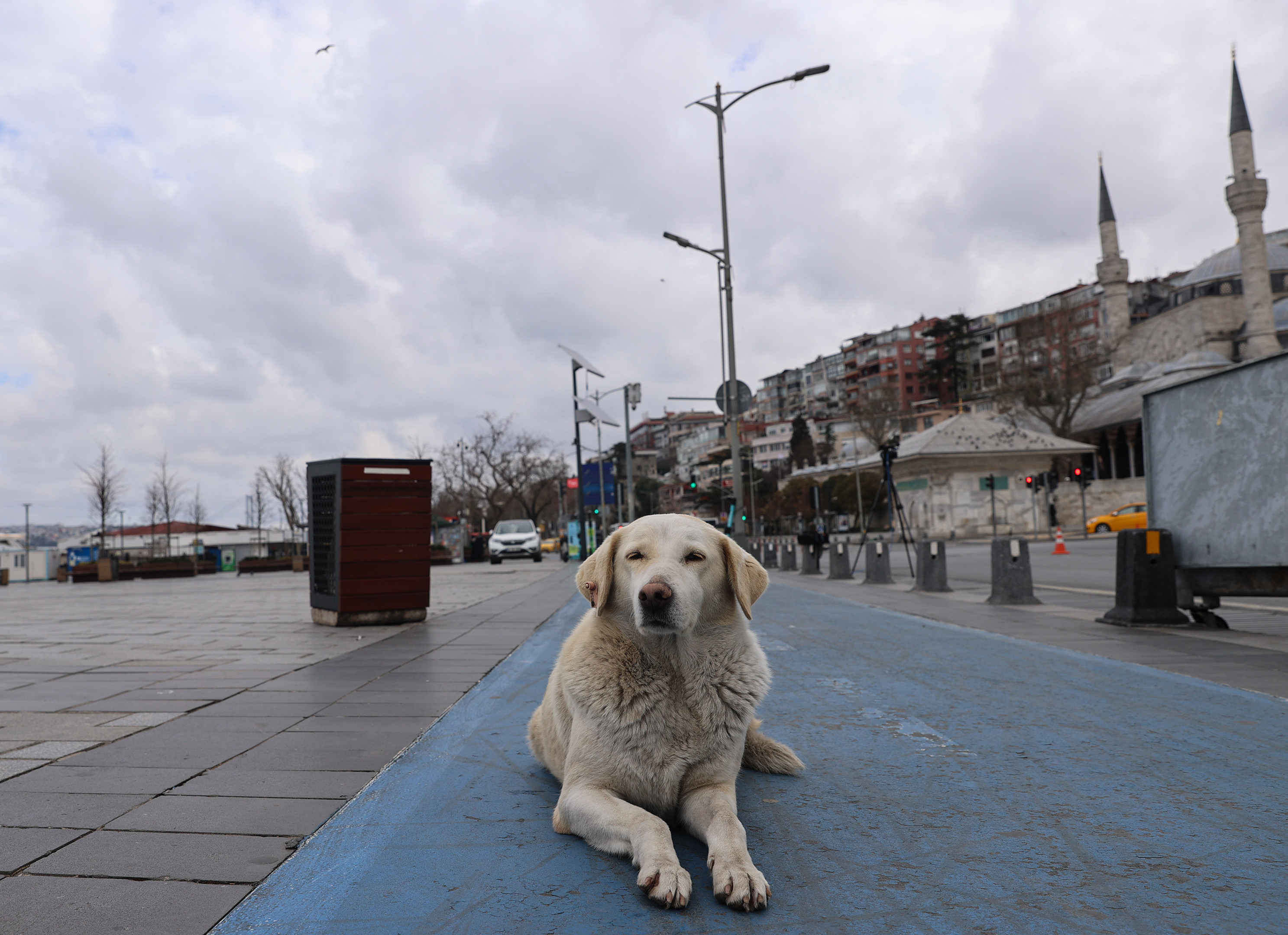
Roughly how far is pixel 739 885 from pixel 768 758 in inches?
56.4

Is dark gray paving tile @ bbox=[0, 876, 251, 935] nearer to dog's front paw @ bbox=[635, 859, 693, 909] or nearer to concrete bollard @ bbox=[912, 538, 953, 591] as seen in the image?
dog's front paw @ bbox=[635, 859, 693, 909]

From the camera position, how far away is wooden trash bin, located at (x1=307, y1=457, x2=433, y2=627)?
1016cm

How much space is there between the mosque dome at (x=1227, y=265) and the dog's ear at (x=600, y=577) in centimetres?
9749

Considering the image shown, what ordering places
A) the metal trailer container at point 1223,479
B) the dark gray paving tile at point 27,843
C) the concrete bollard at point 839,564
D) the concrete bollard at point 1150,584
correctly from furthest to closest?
the concrete bollard at point 839,564 → the concrete bollard at point 1150,584 → the metal trailer container at point 1223,479 → the dark gray paving tile at point 27,843

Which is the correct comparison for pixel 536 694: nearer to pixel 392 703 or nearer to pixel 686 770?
pixel 392 703

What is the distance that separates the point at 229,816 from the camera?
3268mm

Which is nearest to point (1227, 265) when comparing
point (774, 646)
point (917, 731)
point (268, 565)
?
point (268, 565)

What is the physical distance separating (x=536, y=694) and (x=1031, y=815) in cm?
341

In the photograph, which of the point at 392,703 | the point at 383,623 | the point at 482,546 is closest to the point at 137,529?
the point at 482,546

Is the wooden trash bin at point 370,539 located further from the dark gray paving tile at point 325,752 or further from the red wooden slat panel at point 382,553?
the dark gray paving tile at point 325,752

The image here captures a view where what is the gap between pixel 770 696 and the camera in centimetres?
574

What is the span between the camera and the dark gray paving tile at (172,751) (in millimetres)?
4004

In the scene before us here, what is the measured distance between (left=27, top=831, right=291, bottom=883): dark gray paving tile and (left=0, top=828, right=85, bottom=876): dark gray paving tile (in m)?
0.04

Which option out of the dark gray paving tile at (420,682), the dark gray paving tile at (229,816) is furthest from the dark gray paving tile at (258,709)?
the dark gray paving tile at (229,816)
